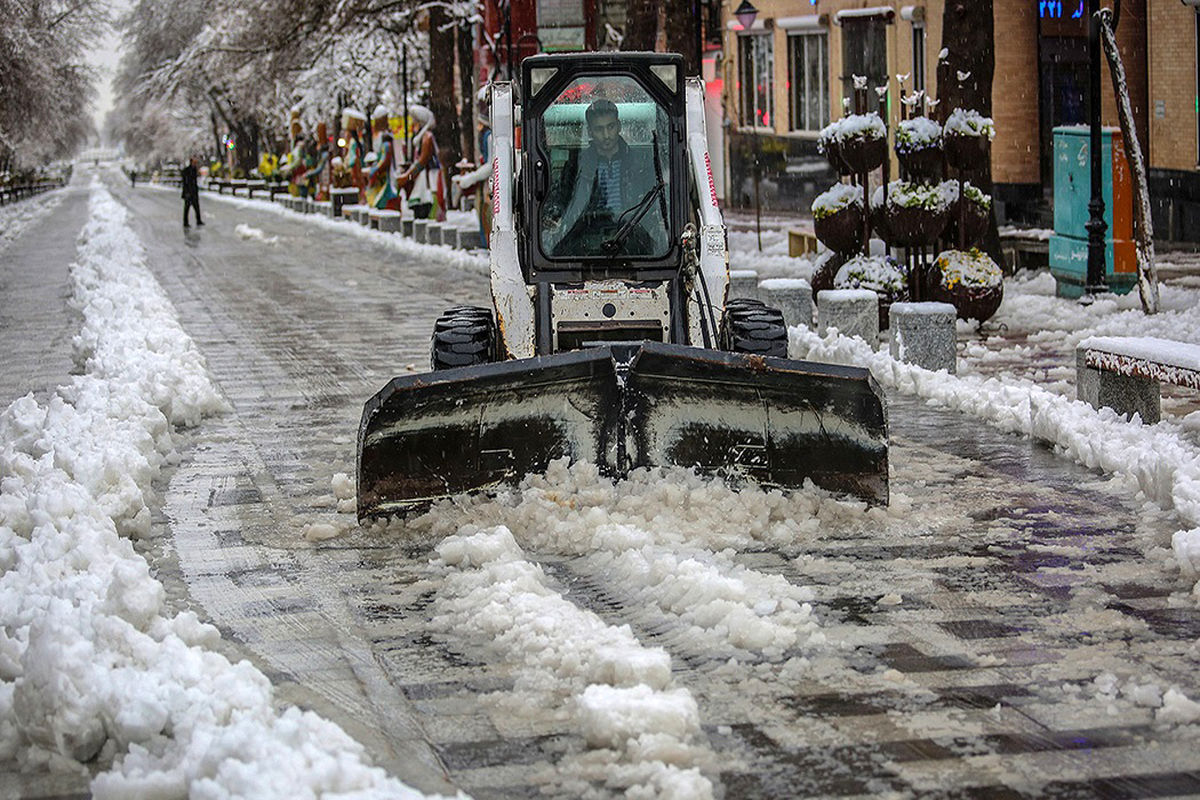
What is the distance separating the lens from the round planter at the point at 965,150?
53.3 feet

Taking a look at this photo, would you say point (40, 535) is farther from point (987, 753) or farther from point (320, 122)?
point (320, 122)

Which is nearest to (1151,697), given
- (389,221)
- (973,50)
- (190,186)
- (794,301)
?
(794,301)

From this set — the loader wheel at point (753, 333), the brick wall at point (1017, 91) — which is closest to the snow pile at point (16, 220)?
the brick wall at point (1017, 91)

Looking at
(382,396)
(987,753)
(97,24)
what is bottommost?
(987,753)

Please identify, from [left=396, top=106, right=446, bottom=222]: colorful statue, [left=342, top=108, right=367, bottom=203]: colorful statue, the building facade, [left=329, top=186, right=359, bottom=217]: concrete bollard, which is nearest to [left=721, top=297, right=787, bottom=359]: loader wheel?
the building facade

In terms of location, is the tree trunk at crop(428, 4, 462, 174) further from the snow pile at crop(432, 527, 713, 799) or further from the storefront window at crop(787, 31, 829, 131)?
the snow pile at crop(432, 527, 713, 799)

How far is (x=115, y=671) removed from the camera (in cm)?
565

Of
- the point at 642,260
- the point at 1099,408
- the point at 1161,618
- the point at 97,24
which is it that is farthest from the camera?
the point at 97,24

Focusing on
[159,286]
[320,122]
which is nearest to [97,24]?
[320,122]

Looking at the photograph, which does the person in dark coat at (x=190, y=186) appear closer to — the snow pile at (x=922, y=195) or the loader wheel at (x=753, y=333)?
the snow pile at (x=922, y=195)

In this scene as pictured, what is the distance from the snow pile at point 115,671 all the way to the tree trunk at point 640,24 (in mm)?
15879

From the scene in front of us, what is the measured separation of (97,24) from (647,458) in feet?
168

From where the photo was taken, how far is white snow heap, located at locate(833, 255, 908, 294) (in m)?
16.4

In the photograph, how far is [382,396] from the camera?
816cm
